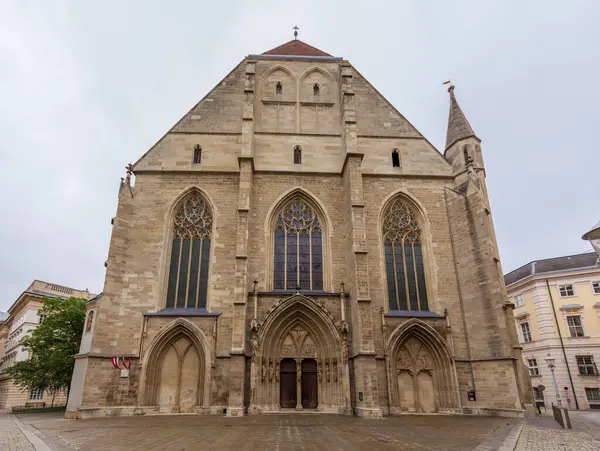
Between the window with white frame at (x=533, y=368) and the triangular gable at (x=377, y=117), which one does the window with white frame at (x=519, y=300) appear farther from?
the triangular gable at (x=377, y=117)

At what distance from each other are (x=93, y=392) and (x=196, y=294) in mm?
5034

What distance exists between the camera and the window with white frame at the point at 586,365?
2480 centimetres

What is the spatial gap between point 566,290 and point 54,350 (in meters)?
33.6

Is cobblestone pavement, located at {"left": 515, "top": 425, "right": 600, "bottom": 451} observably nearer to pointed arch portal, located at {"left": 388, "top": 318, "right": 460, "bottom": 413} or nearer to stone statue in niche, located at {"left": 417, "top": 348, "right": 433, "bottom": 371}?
pointed arch portal, located at {"left": 388, "top": 318, "right": 460, "bottom": 413}

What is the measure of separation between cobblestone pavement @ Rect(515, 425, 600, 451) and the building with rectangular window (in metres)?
18.5

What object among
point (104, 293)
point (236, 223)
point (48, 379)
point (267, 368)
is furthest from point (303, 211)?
point (48, 379)

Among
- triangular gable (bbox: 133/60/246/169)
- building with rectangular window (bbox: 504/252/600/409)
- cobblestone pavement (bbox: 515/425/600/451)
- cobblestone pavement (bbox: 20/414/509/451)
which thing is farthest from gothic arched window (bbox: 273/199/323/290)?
building with rectangular window (bbox: 504/252/600/409)

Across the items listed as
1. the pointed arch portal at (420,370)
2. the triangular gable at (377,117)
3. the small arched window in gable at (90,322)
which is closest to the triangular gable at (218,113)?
the triangular gable at (377,117)

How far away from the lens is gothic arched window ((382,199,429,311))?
16906 millimetres

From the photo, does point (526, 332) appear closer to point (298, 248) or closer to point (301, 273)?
point (301, 273)

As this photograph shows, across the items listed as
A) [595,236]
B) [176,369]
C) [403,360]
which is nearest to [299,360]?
[403,360]

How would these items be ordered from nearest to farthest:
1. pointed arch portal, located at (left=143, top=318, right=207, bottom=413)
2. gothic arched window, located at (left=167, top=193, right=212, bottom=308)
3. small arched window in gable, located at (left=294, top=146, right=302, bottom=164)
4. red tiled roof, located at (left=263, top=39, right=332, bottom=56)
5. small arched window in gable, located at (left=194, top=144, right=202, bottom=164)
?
pointed arch portal, located at (left=143, top=318, right=207, bottom=413), gothic arched window, located at (left=167, top=193, right=212, bottom=308), small arched window in gable, located at (left=194, top=144, right=202, bottom=164), small arched window in gable, located at (left=294, top=146, right=302, bottom=164), red tiled roof, located at (left=263, top=39, right=332, bottom=56)

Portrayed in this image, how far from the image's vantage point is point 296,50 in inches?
944

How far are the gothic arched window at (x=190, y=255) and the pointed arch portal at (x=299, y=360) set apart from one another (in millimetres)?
3397
